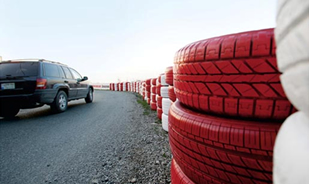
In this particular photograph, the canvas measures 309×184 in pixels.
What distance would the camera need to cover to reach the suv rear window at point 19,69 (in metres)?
4.84

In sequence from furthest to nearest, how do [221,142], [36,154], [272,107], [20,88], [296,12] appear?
[20,88] → [36,154] → [221,142] → [272,107] → [296,12]

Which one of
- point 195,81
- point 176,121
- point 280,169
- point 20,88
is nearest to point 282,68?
point 280,169

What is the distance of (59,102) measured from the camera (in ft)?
18.4

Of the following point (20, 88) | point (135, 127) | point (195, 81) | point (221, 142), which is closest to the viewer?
point (221, 142)

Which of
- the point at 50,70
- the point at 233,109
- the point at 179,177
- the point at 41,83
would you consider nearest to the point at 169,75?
the point at 179,177

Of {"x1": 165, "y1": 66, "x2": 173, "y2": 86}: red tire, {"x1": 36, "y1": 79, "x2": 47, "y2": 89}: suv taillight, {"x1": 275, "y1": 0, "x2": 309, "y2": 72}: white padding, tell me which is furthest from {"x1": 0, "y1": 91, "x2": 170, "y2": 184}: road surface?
{"x1": 275, "y1": 0, "x2": 309, "y2": 72}: white padding

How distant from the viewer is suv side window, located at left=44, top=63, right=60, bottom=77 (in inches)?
207

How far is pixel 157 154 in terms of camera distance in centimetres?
245

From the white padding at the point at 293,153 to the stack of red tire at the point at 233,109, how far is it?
0.56 meters

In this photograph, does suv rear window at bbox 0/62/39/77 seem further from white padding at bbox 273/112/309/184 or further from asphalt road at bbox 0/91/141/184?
white padding at bbox 273/112/309/184

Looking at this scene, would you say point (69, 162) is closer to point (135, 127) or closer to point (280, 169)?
point (135, 127)

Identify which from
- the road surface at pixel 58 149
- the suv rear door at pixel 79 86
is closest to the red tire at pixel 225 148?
the road surface at pixel 58 149

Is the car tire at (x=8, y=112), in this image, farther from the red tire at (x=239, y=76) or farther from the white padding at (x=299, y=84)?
the white padding at (x=299, y=84)

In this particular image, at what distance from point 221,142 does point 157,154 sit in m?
1.53
